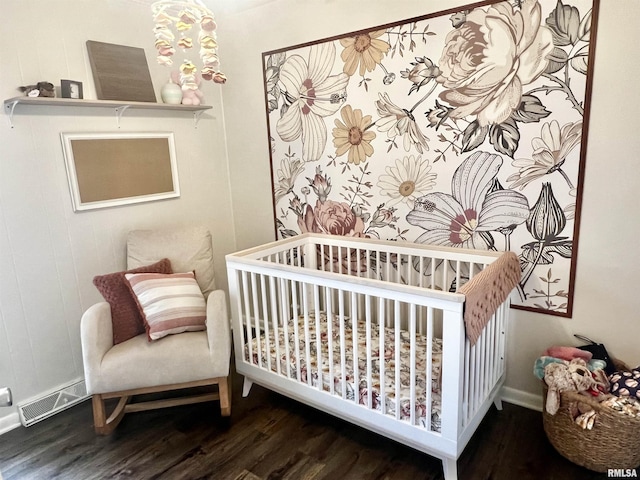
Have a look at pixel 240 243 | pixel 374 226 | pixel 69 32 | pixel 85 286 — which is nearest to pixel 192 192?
pixel 240 243

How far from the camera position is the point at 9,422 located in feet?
7.59

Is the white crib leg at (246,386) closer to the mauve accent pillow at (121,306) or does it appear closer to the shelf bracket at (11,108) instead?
the mauve accent pillow at (121,306)

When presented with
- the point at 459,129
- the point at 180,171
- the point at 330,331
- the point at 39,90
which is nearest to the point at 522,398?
the point at 330,331

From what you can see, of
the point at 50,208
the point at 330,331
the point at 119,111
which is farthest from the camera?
the point at 119,111

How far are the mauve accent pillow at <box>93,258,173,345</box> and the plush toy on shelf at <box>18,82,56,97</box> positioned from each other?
0.99 meters

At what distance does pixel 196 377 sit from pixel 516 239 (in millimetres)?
1793

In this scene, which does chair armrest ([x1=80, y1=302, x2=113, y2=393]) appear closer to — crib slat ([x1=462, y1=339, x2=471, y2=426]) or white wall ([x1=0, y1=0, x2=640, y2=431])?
white wall ([x1=0, y1=0, x2=640, y2=431])

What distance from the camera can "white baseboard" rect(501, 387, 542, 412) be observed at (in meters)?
2.27

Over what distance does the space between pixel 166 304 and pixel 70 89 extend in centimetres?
129

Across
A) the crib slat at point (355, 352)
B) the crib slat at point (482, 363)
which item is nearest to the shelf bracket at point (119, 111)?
the crib slat at point (355, 352)

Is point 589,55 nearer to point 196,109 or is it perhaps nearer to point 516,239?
point 516,239

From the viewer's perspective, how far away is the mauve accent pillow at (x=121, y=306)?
2.31m

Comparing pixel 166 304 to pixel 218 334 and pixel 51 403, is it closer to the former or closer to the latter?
pixel 218 334

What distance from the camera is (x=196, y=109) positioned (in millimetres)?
3023
